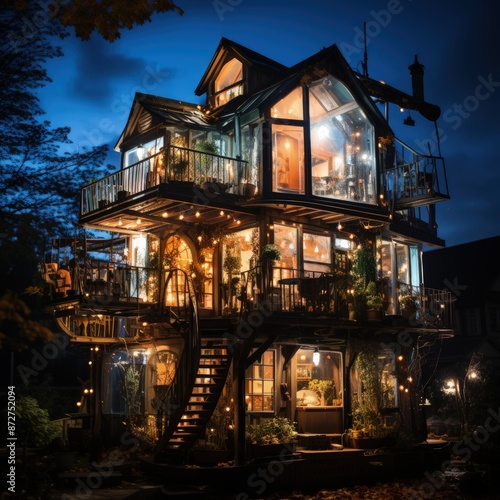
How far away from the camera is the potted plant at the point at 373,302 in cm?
2133

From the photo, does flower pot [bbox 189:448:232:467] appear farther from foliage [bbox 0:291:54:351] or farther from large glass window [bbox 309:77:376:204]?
foliage [bbox 0:291:54:351]

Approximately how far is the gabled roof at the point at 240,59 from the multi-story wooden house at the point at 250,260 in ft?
0.25

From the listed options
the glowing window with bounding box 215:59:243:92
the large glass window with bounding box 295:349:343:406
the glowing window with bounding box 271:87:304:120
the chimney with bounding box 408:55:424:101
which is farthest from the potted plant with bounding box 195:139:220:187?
the chimney with bounding box 408:55:424:101

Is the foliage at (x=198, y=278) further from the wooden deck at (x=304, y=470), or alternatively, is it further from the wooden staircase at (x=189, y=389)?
the wooden deck at (x=304, y=470)

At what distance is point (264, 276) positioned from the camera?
65.7 ft

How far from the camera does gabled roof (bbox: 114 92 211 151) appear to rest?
73.7ft

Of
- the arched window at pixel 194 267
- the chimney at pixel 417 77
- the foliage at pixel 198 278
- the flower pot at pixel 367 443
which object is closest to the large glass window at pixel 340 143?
the arched window at pixel 194 267

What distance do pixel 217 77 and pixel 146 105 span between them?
3394 millimetres

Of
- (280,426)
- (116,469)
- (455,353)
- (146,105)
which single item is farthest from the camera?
(455,353)

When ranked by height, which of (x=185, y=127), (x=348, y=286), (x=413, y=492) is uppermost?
(x=185, y=127)

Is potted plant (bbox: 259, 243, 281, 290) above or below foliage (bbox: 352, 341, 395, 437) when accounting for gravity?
above

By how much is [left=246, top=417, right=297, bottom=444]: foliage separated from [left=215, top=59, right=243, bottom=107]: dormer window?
11.0 meters

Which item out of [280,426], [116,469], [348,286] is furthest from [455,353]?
[116,469]

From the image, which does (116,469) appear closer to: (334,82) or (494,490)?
(494,490)
